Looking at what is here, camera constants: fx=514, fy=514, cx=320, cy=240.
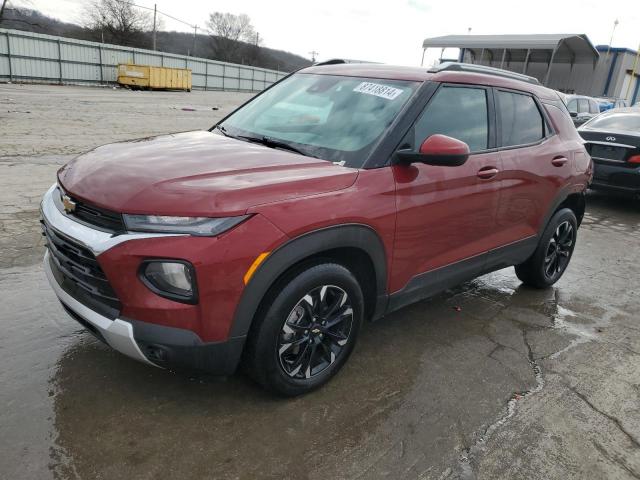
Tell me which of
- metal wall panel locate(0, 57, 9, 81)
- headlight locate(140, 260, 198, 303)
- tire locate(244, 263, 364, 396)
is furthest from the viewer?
metal wall panel locate(0, 57, 9, 81)

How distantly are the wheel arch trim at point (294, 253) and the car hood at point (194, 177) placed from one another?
222 millimetres

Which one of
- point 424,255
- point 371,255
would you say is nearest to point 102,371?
point 371,255

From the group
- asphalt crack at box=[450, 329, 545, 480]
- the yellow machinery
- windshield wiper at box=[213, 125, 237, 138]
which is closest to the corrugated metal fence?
the yellow machinery

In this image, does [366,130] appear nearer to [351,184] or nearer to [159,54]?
[351,184]

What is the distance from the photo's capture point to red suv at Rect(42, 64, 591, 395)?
229cm

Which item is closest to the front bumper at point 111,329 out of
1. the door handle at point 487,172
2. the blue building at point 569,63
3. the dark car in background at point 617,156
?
the door handle at point 487,172

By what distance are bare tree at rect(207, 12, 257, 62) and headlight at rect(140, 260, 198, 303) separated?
279 ft

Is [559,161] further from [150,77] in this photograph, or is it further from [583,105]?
[150,77]

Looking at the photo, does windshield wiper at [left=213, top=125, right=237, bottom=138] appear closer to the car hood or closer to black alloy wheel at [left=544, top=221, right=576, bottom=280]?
the car hood

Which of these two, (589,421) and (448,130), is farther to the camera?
(448,130)

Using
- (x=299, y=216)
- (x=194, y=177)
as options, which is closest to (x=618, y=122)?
(x=299, y=216)

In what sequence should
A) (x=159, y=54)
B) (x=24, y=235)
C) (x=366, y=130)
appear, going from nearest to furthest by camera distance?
1. (x=366, y=130)
2. (x=24, y=235)
3. (x=159, y=54)

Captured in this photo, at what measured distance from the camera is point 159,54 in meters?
39.6

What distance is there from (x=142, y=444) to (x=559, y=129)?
408cm
